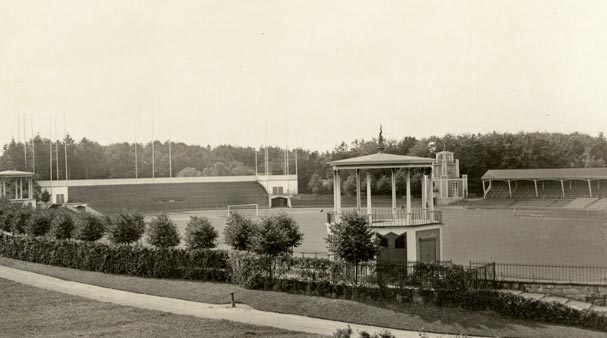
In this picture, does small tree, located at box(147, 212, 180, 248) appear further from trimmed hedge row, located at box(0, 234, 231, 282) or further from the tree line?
the tree line

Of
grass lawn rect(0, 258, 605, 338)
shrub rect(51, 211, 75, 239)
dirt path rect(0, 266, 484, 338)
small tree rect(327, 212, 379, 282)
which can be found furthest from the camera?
shrub rect(51, 211, 75, 239)

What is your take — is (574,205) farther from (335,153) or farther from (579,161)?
(335,153)

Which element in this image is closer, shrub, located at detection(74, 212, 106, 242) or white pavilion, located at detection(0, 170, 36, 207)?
shrub, located at detection(74, 212, 106, 242)

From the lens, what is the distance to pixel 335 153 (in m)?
107

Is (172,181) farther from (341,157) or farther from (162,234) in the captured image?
A: (162,234)

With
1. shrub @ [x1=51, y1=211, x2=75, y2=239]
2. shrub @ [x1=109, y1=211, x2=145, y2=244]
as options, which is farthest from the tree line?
shrub @ [x1=109, y1=211, x2=145, y2=244]

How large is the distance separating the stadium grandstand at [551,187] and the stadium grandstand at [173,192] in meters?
29.5

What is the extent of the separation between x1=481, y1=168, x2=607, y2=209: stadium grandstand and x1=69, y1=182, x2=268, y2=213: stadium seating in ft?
107

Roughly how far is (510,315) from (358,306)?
5735 millimetres

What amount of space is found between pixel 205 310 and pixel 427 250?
1118 centimetres

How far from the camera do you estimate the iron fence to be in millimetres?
25095

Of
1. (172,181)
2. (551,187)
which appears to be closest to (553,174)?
(551,187)

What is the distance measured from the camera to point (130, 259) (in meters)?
31.8

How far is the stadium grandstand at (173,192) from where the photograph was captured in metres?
79.4
